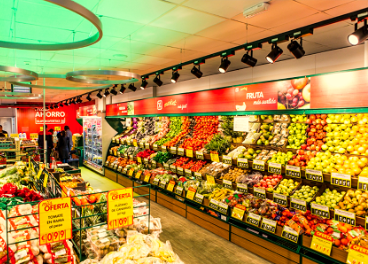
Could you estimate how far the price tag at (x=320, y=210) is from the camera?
3268 mm

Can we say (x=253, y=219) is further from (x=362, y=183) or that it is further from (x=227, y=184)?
(x=362, y=183)

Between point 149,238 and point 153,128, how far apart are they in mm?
6376

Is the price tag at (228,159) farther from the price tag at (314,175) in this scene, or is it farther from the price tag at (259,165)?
the price tag at (314,175)

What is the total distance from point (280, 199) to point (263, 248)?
775mm

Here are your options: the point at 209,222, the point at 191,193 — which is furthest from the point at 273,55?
the point at 209,222

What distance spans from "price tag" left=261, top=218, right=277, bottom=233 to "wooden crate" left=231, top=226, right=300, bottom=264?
20 centimetres

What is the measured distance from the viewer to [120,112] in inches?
353

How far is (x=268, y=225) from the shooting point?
145 inches

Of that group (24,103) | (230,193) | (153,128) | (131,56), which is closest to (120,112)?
(153,128)

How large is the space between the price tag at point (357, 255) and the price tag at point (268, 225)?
96 centimetres

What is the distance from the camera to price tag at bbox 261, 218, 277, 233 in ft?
11.8

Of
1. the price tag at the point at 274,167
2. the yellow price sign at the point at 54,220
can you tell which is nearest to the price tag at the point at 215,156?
the price tag at the point at 274,167

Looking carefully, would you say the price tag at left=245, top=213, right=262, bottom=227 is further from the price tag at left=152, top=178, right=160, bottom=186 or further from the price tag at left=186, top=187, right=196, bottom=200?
the price tag at left=152, top=178, right=160, bottom=186

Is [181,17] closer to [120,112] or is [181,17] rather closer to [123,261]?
[123,261]
